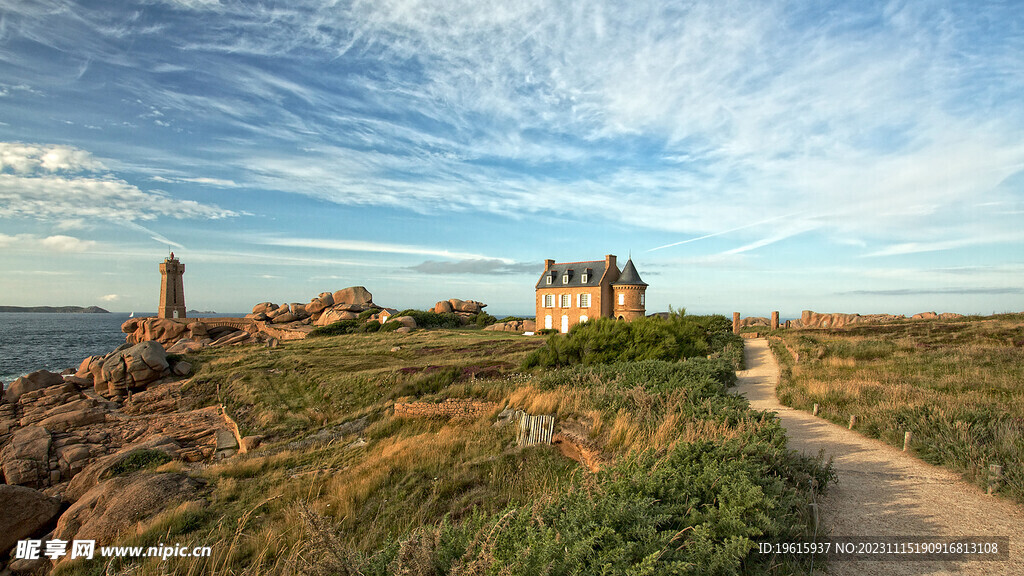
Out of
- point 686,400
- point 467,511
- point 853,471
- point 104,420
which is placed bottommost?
point 104,420

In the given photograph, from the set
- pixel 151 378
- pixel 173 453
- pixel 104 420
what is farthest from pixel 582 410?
pixel 151 378

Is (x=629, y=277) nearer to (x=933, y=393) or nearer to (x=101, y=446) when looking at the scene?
(x=933, y=393)

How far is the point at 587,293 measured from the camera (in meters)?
40.0

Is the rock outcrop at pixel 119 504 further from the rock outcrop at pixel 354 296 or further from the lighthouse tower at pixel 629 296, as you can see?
the rock outcrop at pixel 354 296

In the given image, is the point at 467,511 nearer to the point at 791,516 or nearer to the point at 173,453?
the point at 791,516

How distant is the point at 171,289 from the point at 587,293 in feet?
179

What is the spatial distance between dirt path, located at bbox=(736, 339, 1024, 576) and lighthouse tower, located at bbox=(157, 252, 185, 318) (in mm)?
69064

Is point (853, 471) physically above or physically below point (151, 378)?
above

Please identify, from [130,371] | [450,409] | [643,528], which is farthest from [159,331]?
[643,528]

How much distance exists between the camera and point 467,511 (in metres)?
7.00

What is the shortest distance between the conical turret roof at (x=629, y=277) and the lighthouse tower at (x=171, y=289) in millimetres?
56603

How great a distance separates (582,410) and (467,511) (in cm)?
347

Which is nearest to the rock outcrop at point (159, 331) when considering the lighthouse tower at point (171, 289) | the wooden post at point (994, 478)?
the lighthouse tower at point (171, 289)

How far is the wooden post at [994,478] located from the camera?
223 inches
